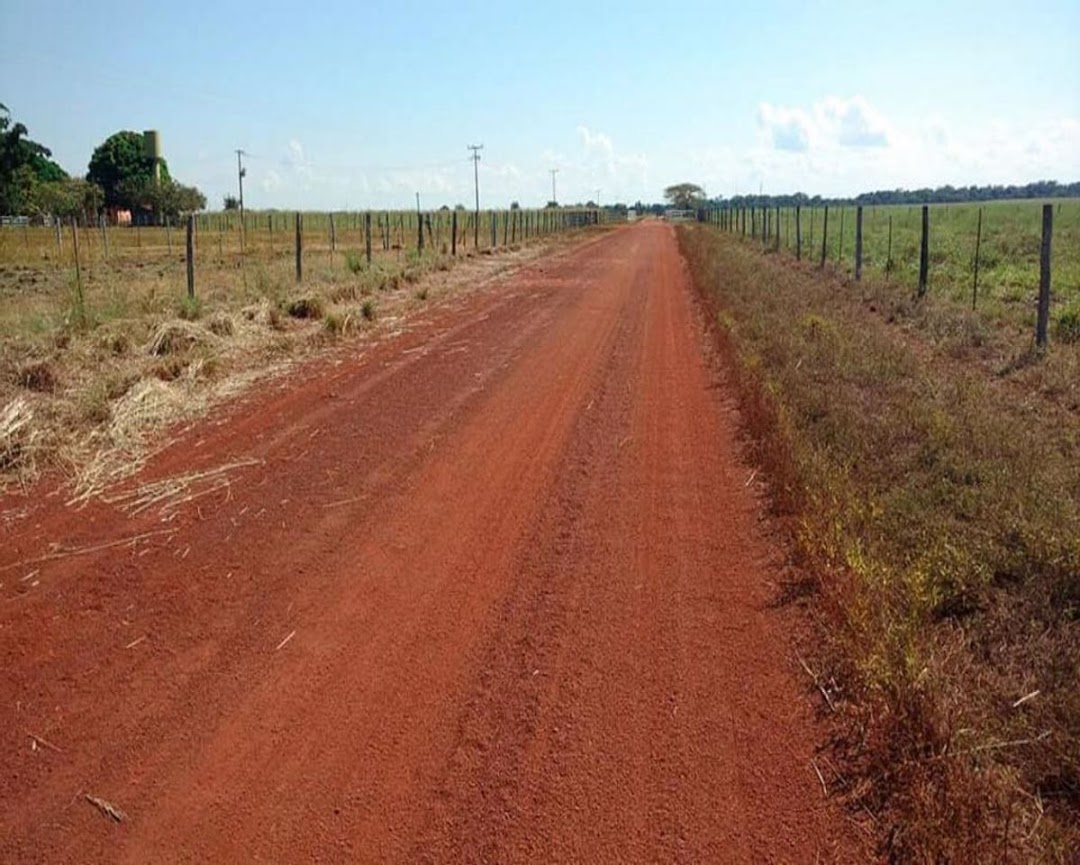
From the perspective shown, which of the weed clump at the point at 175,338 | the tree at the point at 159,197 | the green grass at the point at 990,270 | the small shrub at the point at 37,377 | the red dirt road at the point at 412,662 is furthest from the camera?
the tree at the point at 159,197

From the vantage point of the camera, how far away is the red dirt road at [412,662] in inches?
122

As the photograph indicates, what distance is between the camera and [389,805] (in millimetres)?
3199

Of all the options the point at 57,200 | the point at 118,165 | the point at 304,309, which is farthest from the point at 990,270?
the point at 118,165

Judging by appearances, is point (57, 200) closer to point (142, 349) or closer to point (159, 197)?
point (159, 197)

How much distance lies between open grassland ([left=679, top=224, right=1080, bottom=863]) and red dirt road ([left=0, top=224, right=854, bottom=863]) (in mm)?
296

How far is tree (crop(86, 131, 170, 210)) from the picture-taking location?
292 ft

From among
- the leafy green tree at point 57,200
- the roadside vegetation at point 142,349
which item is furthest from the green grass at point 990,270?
the leafy green tree at point 57,200

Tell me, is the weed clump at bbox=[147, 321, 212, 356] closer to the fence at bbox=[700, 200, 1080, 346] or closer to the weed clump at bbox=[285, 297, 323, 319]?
the weed clump at bbox=[285, 297, 323, 319]

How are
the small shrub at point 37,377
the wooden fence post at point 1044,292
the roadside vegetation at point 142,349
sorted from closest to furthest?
the roadside vegetation at point 142,349 < the small shrub at point 37,377 < the wooden fence post at point 1044,292

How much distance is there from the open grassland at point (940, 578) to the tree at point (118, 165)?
93.3m

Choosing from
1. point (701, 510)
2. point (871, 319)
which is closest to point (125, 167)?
point (871, 319)

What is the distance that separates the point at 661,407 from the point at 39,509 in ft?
18.9

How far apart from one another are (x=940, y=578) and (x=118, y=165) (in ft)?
331

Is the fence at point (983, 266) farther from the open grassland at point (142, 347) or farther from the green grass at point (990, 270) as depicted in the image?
the open grassland at point (142, 347)
